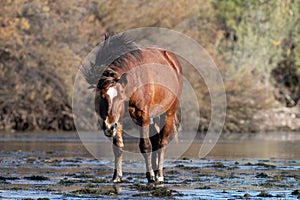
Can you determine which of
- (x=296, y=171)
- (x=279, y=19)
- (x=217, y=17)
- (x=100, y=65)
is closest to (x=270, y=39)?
(x=279, y=19)

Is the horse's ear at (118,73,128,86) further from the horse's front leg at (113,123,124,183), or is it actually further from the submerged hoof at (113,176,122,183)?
the submerged hoof at (113,176,122,183)

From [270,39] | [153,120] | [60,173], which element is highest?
[270,39]

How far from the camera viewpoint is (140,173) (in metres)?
14.5

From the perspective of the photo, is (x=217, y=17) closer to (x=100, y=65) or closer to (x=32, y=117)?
(x=32, y=117)

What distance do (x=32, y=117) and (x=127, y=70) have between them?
21.0m

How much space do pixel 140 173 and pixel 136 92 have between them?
2467mm

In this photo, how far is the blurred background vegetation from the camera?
32.5 meters

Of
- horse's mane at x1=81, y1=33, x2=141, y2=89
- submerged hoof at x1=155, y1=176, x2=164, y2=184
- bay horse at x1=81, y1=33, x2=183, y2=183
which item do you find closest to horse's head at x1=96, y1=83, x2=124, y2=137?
bay horse at x1=81, y1=33, x2=183, y2=183

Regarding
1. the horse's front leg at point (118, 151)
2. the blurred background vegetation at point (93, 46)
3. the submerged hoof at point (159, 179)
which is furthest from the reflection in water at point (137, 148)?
the horse's front leg at point (118, 151)

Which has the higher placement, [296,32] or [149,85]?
[296,32]

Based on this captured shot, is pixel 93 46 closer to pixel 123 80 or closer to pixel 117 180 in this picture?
pixel 117 180

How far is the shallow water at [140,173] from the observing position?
11133 mm

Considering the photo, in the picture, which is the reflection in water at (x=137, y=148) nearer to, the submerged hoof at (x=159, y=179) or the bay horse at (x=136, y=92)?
the bay horse at (x=136, y=92)

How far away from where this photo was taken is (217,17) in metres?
49.3
